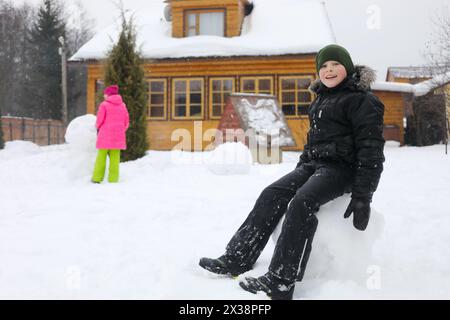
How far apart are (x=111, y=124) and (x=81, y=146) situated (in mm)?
760

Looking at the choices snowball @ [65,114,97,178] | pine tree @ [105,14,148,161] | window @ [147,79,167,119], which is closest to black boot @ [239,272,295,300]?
snowball @ [65,114,97,178]

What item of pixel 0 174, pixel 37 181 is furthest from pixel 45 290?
pixel 0 174

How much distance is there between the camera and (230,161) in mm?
7371

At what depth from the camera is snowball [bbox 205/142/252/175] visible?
7359mm

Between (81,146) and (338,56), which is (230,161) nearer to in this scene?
(81,146)

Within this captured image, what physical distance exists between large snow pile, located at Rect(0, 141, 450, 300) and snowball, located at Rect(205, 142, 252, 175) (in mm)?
1008

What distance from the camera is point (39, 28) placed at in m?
30.1

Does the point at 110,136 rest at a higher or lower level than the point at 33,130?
higher

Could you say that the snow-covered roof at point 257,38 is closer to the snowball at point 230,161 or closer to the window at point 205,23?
the window at point 205,23

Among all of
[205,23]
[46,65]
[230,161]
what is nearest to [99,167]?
[230,161]

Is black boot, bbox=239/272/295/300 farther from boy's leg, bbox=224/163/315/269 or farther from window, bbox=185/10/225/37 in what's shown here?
window, bbox=185/10/225/37

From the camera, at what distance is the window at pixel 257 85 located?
1518cm

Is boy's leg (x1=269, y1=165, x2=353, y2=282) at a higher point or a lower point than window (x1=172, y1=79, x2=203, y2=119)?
lower

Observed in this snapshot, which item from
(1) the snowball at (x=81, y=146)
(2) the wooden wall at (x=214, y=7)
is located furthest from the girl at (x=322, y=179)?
(2) the wooden wall at (x=214, y=7)
